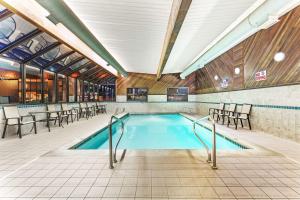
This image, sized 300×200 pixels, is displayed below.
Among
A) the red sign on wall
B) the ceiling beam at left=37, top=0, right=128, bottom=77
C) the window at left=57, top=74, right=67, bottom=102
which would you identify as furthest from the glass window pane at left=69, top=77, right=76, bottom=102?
the red sign on wall

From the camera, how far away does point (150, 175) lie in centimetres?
263

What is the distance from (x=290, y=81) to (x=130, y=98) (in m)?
11.5

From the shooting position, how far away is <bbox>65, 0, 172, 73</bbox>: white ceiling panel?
401 centimetres

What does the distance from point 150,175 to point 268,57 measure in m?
5.25

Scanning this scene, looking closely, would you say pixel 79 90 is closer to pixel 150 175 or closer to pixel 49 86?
pixel 49 86

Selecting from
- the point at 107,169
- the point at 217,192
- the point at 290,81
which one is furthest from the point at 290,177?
the point at 290,81

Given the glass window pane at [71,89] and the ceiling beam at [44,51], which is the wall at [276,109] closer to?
the ceiling beam at [44,51]

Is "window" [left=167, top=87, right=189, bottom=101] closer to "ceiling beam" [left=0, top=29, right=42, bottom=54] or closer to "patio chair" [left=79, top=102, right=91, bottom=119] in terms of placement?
"patio chair" [left=79, top=102, right=91, bottom=119]

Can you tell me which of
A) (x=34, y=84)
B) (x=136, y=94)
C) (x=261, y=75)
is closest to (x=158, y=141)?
(x=261, y=75)

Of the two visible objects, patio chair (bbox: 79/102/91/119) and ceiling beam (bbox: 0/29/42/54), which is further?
patio chair (bbox: 79/102/91/119)

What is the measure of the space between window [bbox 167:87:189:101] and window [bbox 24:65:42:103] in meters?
9.33

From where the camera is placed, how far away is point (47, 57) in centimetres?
707

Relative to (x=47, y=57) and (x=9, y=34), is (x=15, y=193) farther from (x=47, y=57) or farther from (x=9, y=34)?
(x=47, y=57)

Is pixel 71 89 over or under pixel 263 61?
under
